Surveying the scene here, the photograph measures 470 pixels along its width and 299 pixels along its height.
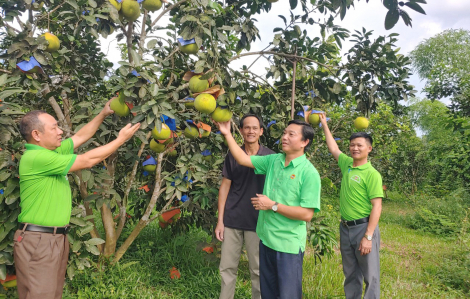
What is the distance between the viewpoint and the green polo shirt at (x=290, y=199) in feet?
5.63

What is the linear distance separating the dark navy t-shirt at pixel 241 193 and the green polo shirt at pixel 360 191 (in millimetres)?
633

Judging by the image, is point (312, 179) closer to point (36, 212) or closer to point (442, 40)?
point (36, 212)

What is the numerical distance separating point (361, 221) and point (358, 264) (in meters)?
0.31

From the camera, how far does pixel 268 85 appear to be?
2.72 m

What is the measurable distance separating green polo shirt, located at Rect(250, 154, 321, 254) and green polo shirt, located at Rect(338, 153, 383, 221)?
661mm

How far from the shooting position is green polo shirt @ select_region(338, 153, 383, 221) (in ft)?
7.38

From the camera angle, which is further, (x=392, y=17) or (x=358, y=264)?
(x=358, y=264)

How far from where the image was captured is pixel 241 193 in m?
2.25

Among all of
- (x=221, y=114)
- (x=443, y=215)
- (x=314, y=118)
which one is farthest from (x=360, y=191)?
(x=443, y=215)

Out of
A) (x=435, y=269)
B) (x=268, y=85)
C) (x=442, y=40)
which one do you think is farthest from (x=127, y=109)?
(x=442, y=40)

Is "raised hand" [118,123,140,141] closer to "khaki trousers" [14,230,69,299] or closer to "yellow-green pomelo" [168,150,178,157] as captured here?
"khaki trousers" [14,230,69,299]

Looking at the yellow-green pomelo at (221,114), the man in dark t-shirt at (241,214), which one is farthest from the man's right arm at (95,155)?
the man in dark t-shirt at (241,214)

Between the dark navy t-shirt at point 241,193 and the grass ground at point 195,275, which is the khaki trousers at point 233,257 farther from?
the grass ground at point 195,275

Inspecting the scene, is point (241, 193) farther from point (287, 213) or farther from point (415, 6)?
point (415, 6)
